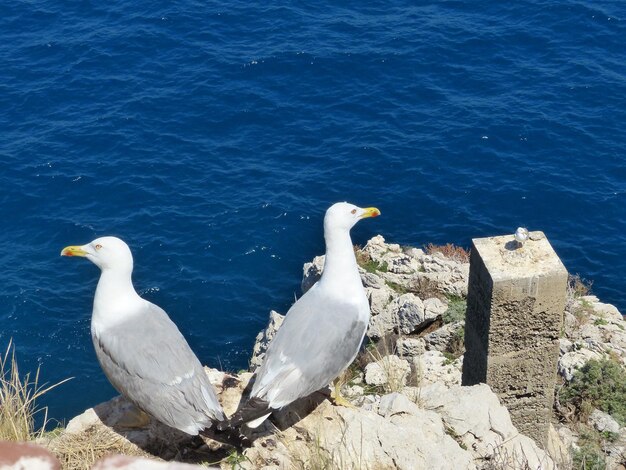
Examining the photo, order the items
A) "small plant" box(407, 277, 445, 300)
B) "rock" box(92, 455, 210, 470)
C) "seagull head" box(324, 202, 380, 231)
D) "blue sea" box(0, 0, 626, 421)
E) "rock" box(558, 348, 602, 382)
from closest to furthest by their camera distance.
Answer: "rock" box(92, 455, 210, 470) → "seagull head" box(324, 202, 380, 231) → "rock" box(558, 348, 602, 382) → "small plant" box(407, 277, 445, 300) → "blue sea" box(0, 0, 626, 421)

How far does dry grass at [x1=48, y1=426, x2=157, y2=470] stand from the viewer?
845 centimetres

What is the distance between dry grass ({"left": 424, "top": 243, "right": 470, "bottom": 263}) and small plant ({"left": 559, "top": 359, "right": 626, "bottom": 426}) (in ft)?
28.4

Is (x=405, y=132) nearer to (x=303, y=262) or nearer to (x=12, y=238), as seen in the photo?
(x=303, y=262)

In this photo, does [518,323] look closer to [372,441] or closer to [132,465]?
[372,441]

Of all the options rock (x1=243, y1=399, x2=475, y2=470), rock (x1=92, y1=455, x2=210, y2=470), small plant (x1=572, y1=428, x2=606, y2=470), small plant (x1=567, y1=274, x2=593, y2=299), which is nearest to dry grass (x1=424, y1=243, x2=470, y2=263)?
small plant (x1=567, y1=274, x2=593, y2=299)

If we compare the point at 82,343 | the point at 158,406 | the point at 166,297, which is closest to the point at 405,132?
the point at 166,297

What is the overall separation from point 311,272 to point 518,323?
38.4 feet

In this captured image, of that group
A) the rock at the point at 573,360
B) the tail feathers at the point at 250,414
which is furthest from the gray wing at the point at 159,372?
the rock at the point at 573,360

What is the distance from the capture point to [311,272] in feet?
73.1

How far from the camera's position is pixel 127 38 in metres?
32.8

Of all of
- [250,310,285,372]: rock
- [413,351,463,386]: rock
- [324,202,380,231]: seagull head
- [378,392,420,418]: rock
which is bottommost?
[250,310,285,372]: rock

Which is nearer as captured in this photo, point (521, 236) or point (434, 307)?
point (521, 236)

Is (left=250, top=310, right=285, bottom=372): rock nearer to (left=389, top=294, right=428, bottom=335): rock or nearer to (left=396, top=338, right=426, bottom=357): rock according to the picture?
(left=389, top=294, right=428, bottom=335): rock

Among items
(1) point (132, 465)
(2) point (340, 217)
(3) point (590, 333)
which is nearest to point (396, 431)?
(2) point (340, 217)
